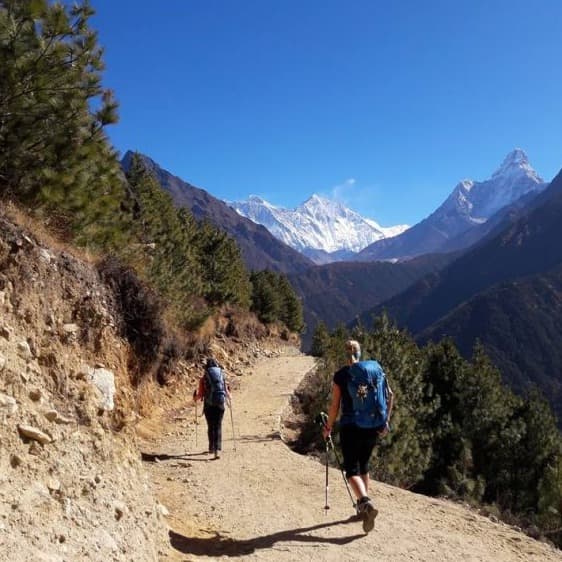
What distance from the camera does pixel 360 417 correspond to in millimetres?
6984

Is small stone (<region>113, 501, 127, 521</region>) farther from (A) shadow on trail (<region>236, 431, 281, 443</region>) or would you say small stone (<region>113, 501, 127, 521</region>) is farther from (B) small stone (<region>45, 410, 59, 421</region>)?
(A) shadow on trail (<region>236, 431, 281, 443</region>)

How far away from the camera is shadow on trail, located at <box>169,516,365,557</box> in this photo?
21.9ft

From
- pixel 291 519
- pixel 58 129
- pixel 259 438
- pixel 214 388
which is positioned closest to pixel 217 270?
pixel 259 438

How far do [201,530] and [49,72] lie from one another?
321 inches

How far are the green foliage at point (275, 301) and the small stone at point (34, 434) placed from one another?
4076 cm

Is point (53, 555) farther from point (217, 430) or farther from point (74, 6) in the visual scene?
point (74, 6)

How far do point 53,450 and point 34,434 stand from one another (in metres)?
0.28

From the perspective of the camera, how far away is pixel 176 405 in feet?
54.5

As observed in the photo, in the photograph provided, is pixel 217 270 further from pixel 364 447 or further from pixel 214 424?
pixel 364 447

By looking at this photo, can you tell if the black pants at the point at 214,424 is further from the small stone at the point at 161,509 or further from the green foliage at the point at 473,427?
the green foliage at the point at 473,427

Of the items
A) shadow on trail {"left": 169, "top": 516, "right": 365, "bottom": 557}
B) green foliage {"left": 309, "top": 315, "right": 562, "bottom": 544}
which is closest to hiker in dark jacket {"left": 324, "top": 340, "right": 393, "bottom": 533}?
shadow on trail {"left": 169, "top": 516, "right": 365, "bottom": 557}

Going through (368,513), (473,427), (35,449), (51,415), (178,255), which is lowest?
(473,427)

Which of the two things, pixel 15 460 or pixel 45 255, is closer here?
pixel 15 460

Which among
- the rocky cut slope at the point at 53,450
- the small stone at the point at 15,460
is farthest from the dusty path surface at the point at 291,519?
the small stone at the point at 15,460
